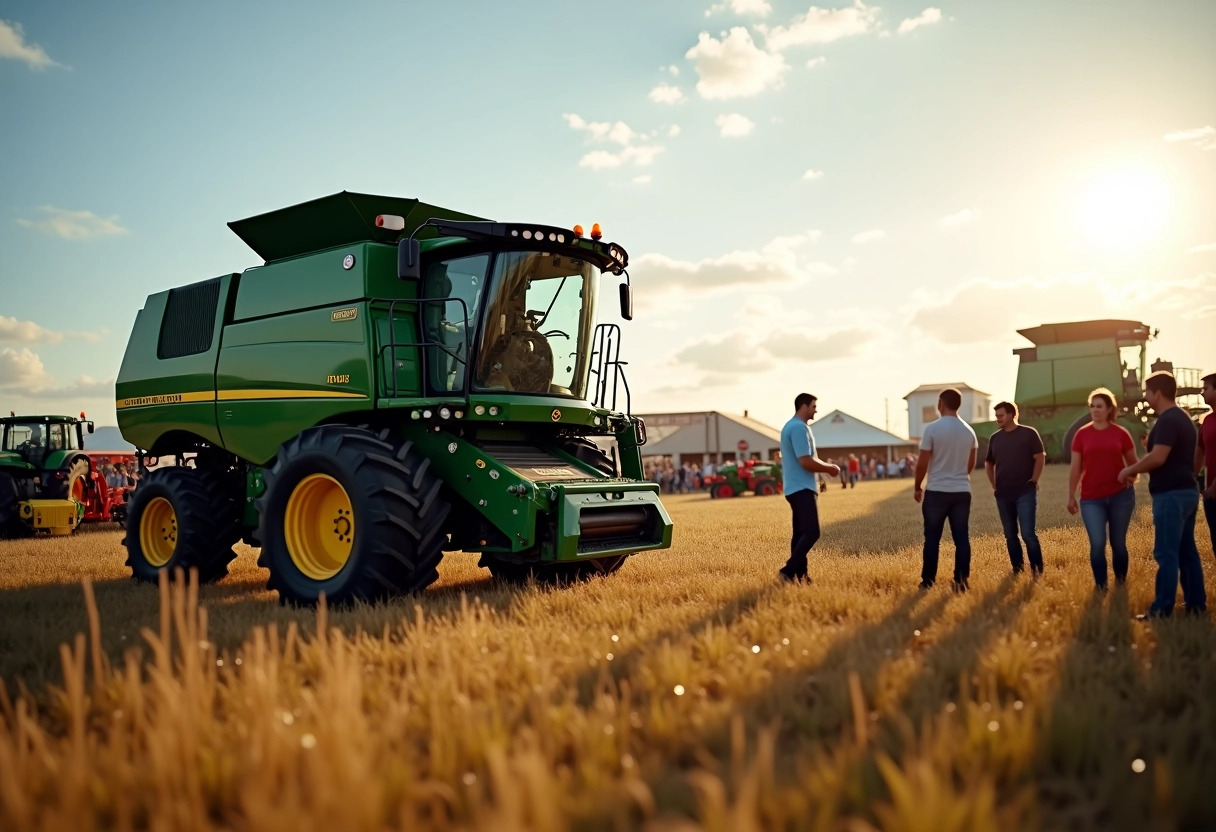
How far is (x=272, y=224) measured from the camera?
28.9 feet

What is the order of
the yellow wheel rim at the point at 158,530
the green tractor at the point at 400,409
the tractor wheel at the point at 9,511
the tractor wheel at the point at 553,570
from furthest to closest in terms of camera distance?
the tractor wheel at the point at 9,511, the yellow wheel rim at the point at 158,530, the tractor wheel at the point at 553,570, the green tractor at the point at 400,409

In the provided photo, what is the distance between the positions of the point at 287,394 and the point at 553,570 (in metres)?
3.11

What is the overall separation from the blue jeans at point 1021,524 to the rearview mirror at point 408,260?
5.77 m

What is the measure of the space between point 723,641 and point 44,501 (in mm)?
16645

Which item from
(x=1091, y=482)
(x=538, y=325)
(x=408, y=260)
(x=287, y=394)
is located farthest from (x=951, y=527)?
(x=287, y=394)

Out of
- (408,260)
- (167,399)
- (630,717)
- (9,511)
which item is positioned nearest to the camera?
(630,717)

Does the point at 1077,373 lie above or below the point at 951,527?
above

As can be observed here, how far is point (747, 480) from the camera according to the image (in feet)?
110

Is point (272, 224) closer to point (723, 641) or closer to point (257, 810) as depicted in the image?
point (723, 641)

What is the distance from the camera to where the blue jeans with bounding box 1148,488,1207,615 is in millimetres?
6053

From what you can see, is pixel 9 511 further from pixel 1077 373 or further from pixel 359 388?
pixel 1077 373

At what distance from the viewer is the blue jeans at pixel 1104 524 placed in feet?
22.6

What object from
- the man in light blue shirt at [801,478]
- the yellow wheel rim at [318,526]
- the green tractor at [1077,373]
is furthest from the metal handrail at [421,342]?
the green tractor at [1077,373]

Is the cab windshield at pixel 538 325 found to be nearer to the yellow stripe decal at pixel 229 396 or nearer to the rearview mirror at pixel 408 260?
the rearview mirror at pixel 408 260
